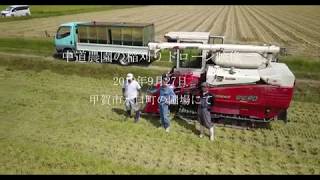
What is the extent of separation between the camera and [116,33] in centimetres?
2153

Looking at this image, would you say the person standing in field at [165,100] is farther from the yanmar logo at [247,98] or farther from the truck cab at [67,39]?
the truck cab at [67,39]

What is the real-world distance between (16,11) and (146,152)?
50.9 m

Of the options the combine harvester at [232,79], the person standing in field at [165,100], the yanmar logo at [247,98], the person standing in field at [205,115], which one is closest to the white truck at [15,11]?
the combine harvester at [232,79]

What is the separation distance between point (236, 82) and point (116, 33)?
12165mm

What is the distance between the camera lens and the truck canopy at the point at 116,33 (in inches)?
831

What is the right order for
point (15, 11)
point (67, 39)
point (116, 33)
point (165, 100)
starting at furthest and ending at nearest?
1. point (15, 11)
2. point (67, 39)
3. point (116, 33)
4. point (165, 100)

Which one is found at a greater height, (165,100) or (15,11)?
(165,100)

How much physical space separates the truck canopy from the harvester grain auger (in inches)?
326

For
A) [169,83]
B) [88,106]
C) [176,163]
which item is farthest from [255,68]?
[88,106]

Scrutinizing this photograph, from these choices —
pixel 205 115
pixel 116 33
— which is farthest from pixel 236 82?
pixel 116 33

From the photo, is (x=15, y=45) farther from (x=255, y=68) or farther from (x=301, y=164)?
(x=301, y=164)

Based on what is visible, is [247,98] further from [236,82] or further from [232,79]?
[232,79]

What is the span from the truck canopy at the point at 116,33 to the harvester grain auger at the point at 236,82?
828cm

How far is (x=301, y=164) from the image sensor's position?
9180 mm
